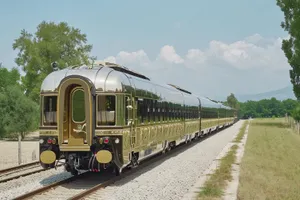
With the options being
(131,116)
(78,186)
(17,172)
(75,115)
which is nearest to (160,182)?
(131,116)

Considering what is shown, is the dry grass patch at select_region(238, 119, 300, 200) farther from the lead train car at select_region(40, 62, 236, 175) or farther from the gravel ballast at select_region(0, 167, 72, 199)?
the gravel ballast at select_region(0, 167, 72, 199)

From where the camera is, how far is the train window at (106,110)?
13203 mm

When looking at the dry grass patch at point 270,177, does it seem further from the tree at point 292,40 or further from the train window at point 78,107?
the tree at point 292,40

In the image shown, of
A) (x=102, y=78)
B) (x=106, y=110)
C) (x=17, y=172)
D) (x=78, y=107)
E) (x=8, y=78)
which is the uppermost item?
(x=8, y=78)

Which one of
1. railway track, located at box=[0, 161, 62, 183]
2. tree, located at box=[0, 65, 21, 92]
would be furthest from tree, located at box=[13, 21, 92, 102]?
railway track, located at box=[0, 161, 62, 183]

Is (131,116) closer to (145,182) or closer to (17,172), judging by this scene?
(145,182)

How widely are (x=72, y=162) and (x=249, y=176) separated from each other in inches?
220

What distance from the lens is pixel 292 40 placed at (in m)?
56.3

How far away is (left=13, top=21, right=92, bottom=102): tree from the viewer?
140 feet

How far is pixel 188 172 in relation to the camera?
16484 mm

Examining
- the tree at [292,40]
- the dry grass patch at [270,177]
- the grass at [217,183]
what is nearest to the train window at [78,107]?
the grass at [217,183]

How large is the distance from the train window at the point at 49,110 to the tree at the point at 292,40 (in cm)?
4471

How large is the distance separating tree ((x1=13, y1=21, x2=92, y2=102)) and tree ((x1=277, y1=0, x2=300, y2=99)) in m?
24.7

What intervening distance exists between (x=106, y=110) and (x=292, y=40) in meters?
47.5
